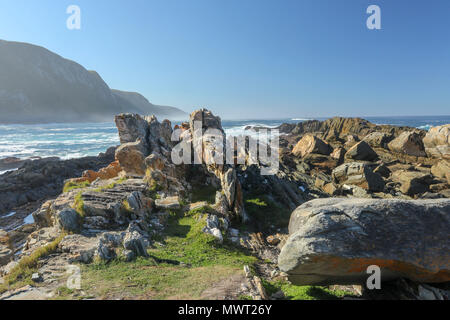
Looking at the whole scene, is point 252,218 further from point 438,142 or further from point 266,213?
point 438,142

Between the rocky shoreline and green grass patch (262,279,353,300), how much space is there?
0.17 m

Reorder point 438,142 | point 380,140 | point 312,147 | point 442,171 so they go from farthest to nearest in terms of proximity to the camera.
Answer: point 380,140
point 312,147
point 438,142
point 442,171

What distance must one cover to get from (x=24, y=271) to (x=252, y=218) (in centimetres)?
995

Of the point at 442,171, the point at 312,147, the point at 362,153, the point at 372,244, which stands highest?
the point at 312,147

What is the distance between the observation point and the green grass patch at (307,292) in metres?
5.70

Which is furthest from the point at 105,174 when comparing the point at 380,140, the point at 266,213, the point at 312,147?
the point at 380,140

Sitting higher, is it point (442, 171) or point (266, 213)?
point (442, 171)

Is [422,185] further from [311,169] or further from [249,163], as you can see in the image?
[249,163]

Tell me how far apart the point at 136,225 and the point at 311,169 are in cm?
2340

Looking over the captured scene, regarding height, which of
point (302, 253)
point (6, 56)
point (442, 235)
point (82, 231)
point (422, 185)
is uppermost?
point (6, 56)

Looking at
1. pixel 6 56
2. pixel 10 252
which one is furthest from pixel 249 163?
pixel 6 56

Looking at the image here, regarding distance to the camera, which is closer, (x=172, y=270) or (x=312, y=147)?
(x=172, y=270)

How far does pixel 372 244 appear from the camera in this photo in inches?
200
